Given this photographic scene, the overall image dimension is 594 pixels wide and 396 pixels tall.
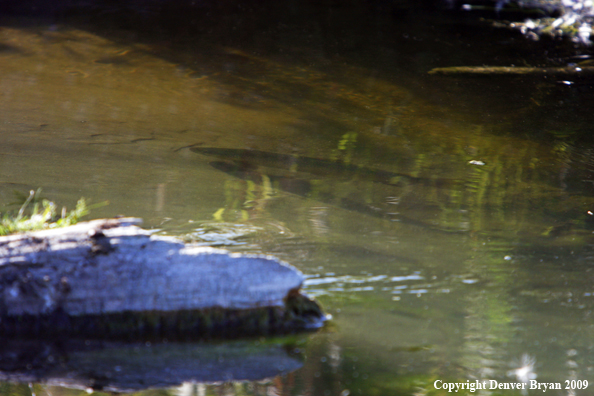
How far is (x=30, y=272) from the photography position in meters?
2.60

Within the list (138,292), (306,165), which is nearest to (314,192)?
(306,165)

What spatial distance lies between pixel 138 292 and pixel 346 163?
10.0 ft

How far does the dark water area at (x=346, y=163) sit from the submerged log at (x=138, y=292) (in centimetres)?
21

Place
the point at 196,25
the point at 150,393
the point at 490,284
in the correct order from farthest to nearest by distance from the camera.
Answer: the point at 196,25 → the point at 490,284 → the point at 150,393

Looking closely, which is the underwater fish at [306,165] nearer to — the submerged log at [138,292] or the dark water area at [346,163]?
the dark water area at [346,163]

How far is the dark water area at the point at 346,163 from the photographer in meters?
2.60

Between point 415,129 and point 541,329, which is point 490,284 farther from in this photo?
point 415,129

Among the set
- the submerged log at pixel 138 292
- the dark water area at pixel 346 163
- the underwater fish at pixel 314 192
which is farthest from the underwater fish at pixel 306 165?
the submerged log at pixel 138 292

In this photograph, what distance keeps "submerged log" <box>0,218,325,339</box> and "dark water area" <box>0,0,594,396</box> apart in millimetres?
206

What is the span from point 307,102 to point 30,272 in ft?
16.6

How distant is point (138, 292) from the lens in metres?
2.60

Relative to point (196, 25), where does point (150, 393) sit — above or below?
below

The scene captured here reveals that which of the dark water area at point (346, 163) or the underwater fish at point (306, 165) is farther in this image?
the underwater fish at point (306, 165)

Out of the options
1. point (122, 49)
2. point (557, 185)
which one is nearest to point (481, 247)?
point (557, 185)
